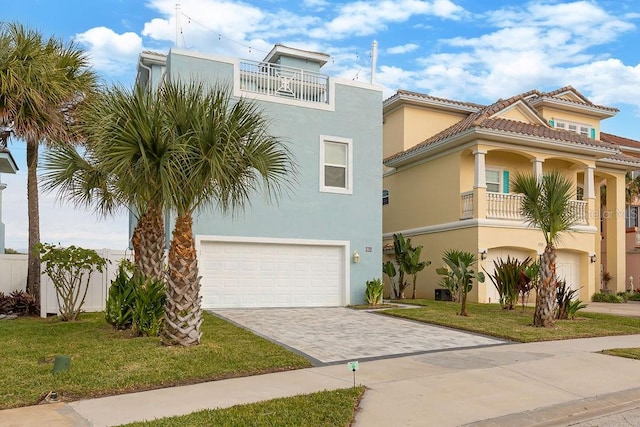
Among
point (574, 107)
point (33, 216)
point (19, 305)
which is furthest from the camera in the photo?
point (574, 107)

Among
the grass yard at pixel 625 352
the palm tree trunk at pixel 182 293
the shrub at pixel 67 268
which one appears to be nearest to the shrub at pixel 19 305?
the shrub at pixel 67 268

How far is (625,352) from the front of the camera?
1065 centimetres

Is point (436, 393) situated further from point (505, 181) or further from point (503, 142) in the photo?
point (505, 181)

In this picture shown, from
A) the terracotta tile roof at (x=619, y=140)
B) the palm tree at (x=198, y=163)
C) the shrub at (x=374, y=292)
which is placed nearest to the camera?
the palm tree at (x=198, y=163)

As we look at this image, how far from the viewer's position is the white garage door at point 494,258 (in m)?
21.5

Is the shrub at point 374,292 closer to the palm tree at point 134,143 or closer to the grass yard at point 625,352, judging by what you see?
the grass yard at point 625,352

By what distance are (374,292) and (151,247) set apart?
341 inches

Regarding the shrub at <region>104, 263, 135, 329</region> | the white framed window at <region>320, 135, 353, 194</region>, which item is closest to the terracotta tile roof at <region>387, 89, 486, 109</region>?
the white framed window at <region>320, 135, 353, 194</region>

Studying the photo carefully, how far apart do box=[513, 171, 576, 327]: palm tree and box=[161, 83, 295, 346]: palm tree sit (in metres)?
7.10

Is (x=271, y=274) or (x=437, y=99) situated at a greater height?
(x=437, y=99)

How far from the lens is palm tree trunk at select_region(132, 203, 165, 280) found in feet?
37.9

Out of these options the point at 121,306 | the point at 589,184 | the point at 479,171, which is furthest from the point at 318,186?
the point at 589,184

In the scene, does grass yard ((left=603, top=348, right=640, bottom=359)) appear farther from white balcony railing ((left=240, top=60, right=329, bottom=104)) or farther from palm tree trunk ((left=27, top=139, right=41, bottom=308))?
palm tree trunk ((left=27, top=139, right=41, bottom=308))

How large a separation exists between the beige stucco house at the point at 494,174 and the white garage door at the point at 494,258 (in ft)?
0.12
